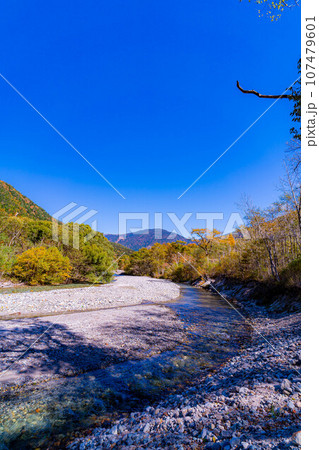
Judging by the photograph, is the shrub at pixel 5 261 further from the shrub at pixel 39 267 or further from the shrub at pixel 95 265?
the shrub at pixel 95 265

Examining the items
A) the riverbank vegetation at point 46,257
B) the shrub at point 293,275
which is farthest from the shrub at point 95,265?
the shrub at point 293,275

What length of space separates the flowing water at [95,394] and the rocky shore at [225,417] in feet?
1.35

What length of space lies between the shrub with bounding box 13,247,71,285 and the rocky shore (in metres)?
21.0

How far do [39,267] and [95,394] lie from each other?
20446mm

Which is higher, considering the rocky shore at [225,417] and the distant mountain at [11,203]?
the distant mountain at [11,203]

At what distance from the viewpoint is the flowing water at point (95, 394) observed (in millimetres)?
3141

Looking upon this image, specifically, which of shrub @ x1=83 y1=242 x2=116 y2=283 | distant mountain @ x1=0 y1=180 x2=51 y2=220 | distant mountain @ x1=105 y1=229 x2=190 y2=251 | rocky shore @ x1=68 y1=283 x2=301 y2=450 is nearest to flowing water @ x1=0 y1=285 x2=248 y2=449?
rocky shore @ x1=68 y1=283 x2=301 y2=450

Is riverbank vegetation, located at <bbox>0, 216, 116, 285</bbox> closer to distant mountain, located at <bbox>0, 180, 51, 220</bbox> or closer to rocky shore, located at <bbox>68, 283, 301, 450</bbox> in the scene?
rocky shore, located at <bbox>68, 283, 301, 450</bbox>

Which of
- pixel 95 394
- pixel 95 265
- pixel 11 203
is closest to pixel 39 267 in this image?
pixel 95 265

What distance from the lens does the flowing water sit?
314 cm

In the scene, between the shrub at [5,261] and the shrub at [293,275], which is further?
the shrub at [5,261]
